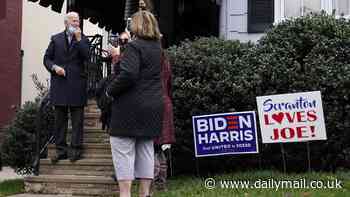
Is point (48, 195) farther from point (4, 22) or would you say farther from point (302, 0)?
point (4, 22)

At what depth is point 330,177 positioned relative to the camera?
6887 mm

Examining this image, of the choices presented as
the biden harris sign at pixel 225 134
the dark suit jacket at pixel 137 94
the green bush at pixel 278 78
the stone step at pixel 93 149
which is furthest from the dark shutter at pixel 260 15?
the dark suit jacket at pixel 137 94

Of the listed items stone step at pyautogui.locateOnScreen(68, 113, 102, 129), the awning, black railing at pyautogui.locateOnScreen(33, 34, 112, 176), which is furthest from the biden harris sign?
the awning

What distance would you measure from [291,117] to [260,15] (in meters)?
3.00

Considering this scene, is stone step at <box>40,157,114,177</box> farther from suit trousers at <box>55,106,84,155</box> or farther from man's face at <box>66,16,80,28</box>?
man's face at <box>66,16,80,28</box>

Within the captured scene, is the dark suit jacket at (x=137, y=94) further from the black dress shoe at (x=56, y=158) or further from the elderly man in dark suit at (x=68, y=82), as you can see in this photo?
the black dress shoe at (x=56, y=158)

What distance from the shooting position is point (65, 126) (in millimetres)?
7543

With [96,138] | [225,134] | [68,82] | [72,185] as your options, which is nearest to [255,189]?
Result: [225,134]

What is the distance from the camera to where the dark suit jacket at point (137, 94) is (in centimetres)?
521

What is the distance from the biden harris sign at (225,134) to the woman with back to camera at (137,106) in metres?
2.28

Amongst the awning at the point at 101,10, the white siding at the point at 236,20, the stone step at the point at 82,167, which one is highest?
the awning at the point at 101,10

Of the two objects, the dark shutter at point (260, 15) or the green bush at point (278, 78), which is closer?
the green bush at point (278, 78)

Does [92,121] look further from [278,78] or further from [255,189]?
[255,189]

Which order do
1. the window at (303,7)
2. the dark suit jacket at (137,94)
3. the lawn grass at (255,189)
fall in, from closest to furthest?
the dark suit jacket at (137,94), the lawn grass at (255,189), the window at (303,7)
